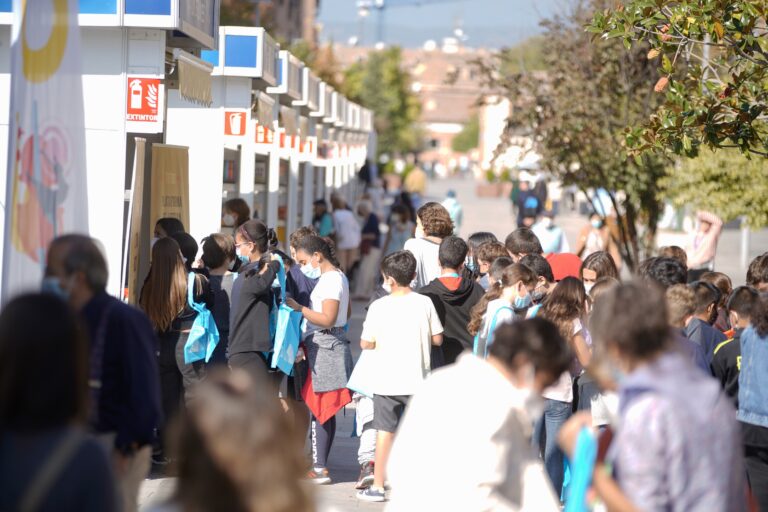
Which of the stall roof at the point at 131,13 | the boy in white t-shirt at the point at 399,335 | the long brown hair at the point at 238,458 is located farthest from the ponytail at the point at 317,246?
the long brown hair at the point at 238,458

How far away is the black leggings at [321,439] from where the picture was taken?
27.4 feet

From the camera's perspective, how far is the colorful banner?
485cm

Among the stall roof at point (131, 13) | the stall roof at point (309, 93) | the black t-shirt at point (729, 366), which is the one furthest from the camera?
the stall roof at point (309, 93)

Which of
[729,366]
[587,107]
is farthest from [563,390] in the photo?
[587,107]

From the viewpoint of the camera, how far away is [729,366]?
625cm

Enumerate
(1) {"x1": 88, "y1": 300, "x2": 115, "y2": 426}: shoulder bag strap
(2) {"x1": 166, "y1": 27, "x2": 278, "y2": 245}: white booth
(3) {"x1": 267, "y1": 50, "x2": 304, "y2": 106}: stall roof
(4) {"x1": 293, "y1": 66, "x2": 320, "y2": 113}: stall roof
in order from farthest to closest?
(4) {"x1": 293, "y1": 66, "x2": 320, "y2": 113}: stall roof → (3) {"x1": 267, "y1": 50, "x2": 304, "y2": 106}: stall roof → (2) {"x1": 166, "y1": 27, "x2": 278, "y2": 245}: white booth → (1) {"x1": 88, "y1": 300, "x2": 115, "y2": 426}: shoulder bag strap

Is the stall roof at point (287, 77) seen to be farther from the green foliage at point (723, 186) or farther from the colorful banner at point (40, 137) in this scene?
the colorful banner at point (40, 137)

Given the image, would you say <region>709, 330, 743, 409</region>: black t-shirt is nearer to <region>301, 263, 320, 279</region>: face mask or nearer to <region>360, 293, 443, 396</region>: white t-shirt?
<region>360, 293, 443, 396</region>: white t-shirt

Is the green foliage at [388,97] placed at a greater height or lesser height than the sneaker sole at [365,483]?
greater

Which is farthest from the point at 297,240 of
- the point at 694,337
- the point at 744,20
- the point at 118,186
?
the point at 744,20

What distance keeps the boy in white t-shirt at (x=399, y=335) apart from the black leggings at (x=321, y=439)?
0.89 metres

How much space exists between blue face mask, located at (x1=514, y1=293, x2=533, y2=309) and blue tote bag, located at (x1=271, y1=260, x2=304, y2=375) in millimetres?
1530

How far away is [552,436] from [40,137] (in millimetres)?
3723

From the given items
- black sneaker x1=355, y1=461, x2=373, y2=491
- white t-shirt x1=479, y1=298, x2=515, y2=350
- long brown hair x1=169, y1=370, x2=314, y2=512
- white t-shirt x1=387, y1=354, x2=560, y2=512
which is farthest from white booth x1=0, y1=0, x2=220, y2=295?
long brown hair x1=169, y1=370, x2=314, y2=512
